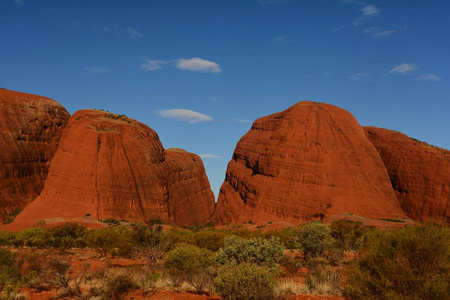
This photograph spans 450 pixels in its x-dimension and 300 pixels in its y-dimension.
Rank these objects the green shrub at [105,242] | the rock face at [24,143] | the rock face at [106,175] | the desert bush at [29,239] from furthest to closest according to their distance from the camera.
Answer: the rock face at [24,143], the rock face at [106,175], the desert bush at [29,239], the green shrub at [105,242]

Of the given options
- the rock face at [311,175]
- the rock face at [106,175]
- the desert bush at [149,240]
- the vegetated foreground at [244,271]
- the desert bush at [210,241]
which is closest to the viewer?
the vegetated foreground at [244,271]

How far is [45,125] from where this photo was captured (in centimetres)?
5419

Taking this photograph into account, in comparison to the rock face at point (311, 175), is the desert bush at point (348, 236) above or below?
below

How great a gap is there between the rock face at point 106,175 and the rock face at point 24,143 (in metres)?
3.02

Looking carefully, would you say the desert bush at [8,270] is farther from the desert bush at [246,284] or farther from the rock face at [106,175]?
the rock face at [106,175]

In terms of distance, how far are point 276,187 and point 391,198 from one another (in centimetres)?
2080

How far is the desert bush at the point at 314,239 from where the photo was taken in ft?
79.6

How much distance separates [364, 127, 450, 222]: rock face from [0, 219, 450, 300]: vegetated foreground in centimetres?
3912

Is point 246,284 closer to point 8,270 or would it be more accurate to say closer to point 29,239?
point 8,270

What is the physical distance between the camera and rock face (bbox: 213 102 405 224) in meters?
53.7

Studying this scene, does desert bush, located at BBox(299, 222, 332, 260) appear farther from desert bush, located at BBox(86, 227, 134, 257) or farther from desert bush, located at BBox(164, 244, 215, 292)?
desert bush, located at BBox(86, 227, 134, 257)

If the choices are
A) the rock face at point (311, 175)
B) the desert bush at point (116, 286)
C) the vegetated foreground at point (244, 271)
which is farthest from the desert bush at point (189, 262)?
the rock face at point (311, 175)

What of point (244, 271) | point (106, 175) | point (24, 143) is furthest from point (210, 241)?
point (24, 143)

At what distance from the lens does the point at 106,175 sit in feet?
159
